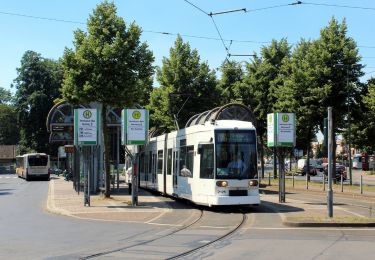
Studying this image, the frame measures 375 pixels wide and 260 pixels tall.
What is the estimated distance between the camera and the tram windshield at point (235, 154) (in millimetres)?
19875

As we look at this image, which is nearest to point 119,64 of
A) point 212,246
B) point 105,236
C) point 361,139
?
point 105,236

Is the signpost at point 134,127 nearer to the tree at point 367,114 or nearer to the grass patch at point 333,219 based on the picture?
the grass patch at point 333,219

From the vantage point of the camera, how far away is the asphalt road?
11094 mm

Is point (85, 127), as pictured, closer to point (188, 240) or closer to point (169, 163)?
point (169, 163)

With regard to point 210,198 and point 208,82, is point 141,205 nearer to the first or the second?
point 210,198

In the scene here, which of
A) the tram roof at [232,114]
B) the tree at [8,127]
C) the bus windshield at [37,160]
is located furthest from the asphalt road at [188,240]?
the tree at [8,127]

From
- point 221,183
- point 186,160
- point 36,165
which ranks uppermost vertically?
point 186,160

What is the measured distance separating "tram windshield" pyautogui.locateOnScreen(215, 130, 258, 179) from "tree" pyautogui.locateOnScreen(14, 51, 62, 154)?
69.9 metres

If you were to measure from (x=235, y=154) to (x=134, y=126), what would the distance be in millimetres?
5172

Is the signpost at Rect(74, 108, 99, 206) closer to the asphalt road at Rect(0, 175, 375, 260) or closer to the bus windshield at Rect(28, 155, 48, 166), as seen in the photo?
the asphalt road at Rect(0, 175, 375, 260)

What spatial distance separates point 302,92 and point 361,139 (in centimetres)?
1796

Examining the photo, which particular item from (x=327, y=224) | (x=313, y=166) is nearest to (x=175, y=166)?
(x=327, y=224)

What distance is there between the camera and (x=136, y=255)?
11078 millimetres

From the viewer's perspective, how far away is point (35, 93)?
85.9 meters
